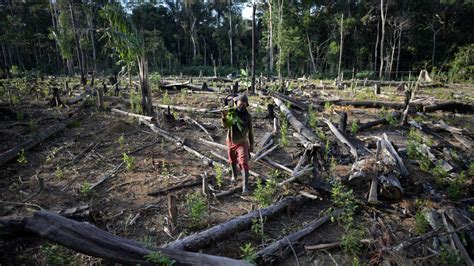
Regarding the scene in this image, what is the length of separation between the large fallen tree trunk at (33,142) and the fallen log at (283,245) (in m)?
6.05

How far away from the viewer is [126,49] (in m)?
9.20

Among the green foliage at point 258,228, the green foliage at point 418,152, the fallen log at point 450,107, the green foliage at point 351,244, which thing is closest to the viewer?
the green foliage at point 351,244

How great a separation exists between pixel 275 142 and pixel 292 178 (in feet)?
9.92

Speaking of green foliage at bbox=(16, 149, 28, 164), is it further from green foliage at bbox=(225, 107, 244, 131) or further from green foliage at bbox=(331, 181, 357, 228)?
green foliage at bbox=(331, 181, 357, 228)

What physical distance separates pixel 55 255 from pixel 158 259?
1385 millimetres

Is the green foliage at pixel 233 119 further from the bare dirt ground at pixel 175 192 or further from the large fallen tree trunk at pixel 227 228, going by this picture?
A: the large fallen tree trunk at pixel 227 228

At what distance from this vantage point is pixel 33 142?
23.7 feet

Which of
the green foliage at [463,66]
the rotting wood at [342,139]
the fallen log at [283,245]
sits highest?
the green foliage at [463,66]

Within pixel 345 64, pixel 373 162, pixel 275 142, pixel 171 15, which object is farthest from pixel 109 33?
pixel 171 15

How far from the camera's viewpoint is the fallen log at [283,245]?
331 centimetres

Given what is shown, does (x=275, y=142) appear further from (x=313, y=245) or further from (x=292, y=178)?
(x=313, y=245)

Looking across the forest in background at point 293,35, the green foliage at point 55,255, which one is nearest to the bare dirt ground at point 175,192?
the green foliage at point 55,255

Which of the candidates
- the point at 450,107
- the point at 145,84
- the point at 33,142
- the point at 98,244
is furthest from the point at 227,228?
the point at 450,107

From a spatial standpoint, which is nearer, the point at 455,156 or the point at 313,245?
the point at 313,245
